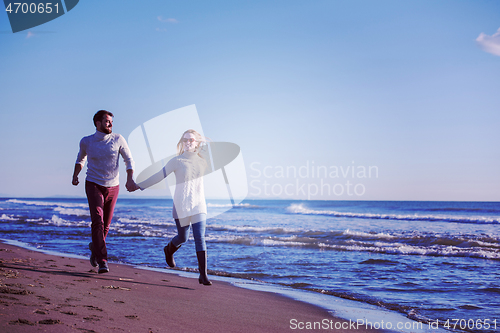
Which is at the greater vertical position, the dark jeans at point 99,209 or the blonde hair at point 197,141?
the blonde hair at point 197,141

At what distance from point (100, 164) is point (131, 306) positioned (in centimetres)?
195

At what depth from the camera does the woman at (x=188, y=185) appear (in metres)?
4.17

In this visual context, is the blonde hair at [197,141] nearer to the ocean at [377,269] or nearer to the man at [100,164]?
the man at [100,164]

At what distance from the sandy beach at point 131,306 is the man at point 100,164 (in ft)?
2.73

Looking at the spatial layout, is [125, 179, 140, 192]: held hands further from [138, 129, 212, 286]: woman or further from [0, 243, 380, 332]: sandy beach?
[0, 243, 380, 332]: sandy beach

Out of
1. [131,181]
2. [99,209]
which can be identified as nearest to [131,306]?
[131,181]

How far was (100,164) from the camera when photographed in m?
4.59

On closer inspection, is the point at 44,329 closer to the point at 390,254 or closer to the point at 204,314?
the point at 204,314

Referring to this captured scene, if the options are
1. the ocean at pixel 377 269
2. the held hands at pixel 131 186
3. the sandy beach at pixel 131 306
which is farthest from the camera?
the ocean at pixel 377 269

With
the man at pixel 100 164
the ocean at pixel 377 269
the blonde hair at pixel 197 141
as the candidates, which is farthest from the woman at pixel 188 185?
the ocean at pixel 377 269

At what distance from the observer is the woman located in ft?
13.7

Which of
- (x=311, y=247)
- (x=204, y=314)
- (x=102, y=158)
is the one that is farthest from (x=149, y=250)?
(x=204, y=314)

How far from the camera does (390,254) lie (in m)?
10.8

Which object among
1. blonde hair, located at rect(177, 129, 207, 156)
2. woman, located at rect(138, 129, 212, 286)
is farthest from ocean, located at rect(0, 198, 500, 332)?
blonde hair, located at rect(177, 129, 207, 156)
